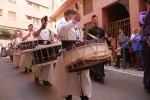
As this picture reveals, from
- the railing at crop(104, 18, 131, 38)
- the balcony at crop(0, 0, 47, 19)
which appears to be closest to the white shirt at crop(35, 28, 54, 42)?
the railing at crop(104, 18, 131, 38)

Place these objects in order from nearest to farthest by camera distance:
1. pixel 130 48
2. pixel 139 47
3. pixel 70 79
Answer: pixel 70 79 → pixel 139 47 → pixel 130 48

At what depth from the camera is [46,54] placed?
13.5ft

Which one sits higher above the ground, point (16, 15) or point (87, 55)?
point (16, 15)

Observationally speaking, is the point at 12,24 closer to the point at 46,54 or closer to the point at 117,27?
the point at 117,27

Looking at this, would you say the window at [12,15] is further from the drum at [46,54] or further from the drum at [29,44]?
the drum at [46,54]

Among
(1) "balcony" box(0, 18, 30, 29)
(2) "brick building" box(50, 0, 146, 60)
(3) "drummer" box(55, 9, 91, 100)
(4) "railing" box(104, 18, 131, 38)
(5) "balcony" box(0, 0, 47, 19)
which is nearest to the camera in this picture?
(3) "drummer" box(55, 9, 91, 100)

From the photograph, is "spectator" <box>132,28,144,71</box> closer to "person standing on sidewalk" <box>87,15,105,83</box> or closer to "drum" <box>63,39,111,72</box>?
Answer: "person standing on sidewalk" <box>87,15,105,83</box>

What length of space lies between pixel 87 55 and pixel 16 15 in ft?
99.4

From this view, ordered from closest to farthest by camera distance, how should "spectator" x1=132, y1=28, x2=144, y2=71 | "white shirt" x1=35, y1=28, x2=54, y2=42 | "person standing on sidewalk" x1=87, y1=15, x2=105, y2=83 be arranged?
"white shirt" x1=35, y1=28, x2=54, y2=42
"person standing on sidewalk" x1=87, y1=15, x2=105, y2=83
"spectator" x1=132, y1=28, x2=144, y2=71

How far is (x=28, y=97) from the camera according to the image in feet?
12.3

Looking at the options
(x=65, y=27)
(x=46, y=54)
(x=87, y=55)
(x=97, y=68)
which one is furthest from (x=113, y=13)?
(x=87, y=55)

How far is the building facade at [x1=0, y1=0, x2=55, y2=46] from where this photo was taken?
1101 inches

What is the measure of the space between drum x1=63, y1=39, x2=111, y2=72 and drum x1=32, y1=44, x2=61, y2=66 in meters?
1.54

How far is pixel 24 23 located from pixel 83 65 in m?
30.8
